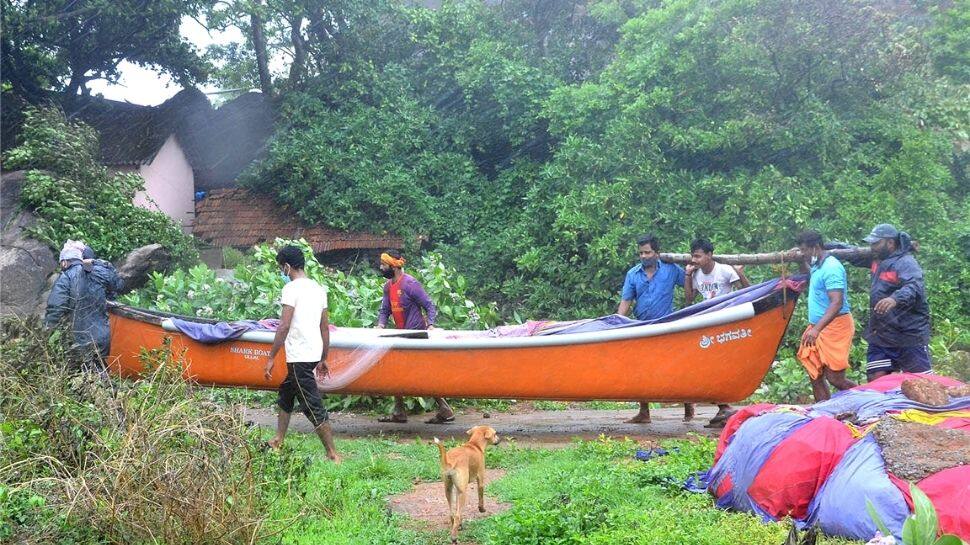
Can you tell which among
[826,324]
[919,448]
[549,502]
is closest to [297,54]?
[826,324]

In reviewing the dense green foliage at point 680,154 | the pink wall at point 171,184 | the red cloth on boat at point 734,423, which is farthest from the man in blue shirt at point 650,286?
the pink wall at point 171,184

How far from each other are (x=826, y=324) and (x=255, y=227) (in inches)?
477

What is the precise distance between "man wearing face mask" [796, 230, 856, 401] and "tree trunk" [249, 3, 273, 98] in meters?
12.6

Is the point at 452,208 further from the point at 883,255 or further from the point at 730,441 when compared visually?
the point at 730,441

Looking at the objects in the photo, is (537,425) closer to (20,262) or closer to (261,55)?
(20,262)

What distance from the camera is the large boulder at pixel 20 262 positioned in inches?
552

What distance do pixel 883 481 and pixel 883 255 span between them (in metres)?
3.36

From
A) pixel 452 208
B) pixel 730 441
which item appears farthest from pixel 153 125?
pixel 730 441

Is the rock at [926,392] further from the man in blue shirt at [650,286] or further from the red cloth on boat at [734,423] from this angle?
the man in blue shirt at [650,286]

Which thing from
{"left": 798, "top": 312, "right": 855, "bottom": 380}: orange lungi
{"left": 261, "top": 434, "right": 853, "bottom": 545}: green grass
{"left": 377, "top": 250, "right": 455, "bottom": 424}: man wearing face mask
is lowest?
{"left": 261, "top": 434, "right": 853, "bottom": 545}: green grass

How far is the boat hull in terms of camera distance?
311 inches

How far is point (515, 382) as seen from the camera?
8344 mm

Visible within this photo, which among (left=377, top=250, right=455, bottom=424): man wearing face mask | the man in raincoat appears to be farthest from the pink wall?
(left=377, top=250, right=455, bottom=424): man wearing face mask

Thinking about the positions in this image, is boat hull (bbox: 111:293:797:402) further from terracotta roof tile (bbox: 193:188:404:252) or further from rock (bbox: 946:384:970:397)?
terracotta roof tile (bbox: 193:188:404:252)
